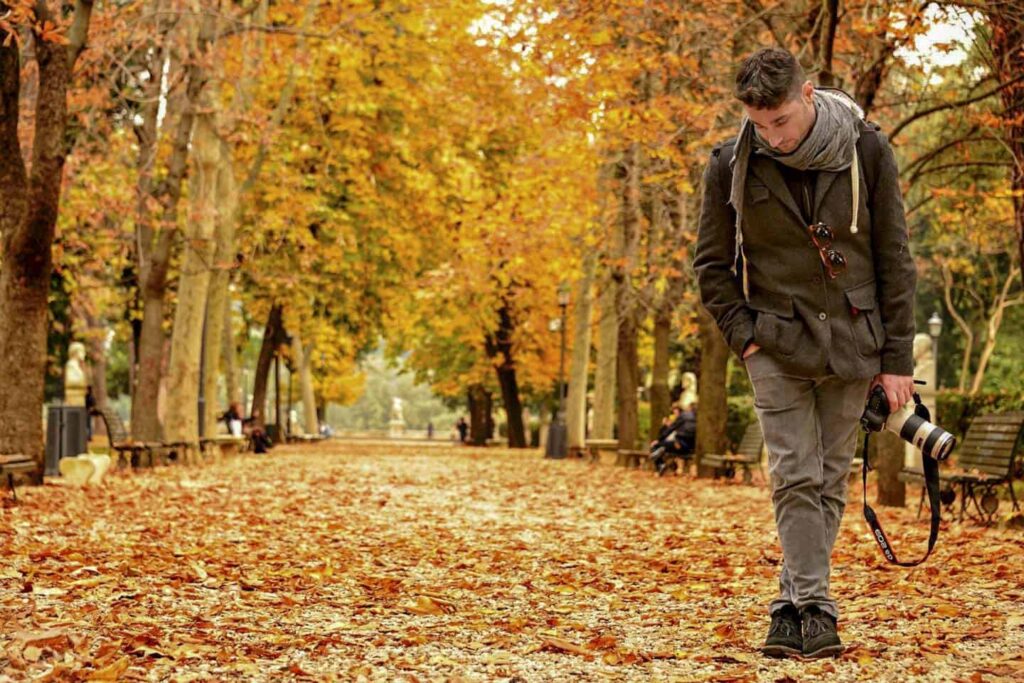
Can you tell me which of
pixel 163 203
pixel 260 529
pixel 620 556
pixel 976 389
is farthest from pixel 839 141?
pixel 976 389

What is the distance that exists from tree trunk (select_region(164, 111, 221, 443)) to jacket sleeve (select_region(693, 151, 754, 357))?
64.6 feet

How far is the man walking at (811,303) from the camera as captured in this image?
17.7 ft

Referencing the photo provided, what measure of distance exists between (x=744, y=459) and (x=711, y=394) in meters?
1.66

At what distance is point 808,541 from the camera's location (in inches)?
218

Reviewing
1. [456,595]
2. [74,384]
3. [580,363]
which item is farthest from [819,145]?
[580,363]

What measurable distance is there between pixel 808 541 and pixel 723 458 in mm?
16022

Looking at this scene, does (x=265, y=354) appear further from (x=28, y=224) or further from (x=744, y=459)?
(x=28, y=224)

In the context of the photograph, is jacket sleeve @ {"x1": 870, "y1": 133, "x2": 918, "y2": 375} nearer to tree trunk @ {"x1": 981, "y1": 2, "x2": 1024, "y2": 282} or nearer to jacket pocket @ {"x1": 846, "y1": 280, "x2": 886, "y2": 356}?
jacket pocket @ {"x1": 846, "y1": 280, "x2": 886, "y2": 356}

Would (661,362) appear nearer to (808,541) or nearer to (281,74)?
(281,74)

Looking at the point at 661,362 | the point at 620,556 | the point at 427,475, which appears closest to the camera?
the point at 620,556

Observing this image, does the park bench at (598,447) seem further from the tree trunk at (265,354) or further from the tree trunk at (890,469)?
the tree trunk at (890,469)

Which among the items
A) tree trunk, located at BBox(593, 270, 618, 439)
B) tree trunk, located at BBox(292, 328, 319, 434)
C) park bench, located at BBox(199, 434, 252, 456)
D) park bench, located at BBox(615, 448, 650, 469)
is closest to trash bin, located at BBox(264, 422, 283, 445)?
tree trunk, located at BBox(292, 328, 319, 434)

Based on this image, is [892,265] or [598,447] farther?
[598,447]

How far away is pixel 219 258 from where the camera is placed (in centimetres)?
2764
